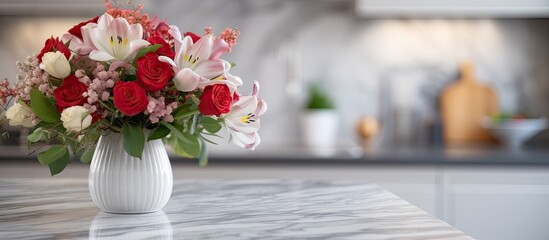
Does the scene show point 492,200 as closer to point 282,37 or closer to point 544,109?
point 544,109

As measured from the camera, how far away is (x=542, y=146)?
12.2 ft

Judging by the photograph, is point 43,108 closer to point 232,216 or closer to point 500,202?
point 232,216

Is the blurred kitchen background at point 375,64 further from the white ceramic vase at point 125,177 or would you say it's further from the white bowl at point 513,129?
the white ceramic vase at point 125,177

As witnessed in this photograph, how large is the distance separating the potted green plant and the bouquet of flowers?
7.08ft

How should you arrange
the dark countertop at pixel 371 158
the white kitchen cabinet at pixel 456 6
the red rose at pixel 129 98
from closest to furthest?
the red rose at pixel 129 98 → the dark countertop at pixel 371 158 → the white kitchen cabinet at pixel 456 6

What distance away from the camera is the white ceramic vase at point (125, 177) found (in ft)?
4.90

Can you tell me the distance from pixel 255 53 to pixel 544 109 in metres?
1.56

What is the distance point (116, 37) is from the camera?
1397mm

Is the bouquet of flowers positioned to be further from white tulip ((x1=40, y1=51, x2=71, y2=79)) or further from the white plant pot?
the white plant pot

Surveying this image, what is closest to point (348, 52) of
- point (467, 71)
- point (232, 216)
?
point (467, 71)

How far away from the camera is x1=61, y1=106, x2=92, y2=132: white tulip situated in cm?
134

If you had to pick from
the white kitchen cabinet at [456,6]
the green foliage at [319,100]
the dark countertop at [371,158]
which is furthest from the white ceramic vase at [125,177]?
the green foliage at [319,100]

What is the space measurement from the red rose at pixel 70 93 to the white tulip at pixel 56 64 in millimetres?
18

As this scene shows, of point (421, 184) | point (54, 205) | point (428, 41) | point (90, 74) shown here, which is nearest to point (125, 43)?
point (90, 74)
